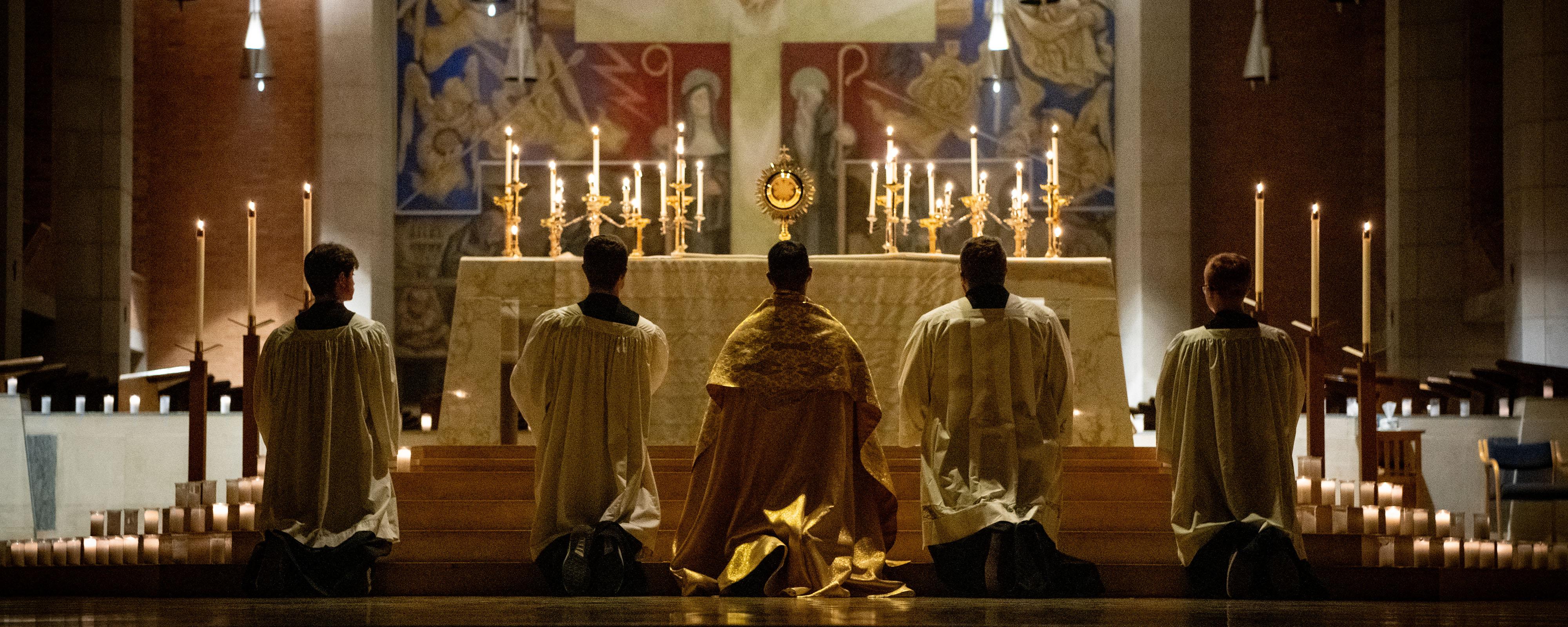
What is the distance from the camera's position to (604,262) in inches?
251

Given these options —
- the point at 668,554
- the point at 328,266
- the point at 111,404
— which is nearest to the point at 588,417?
the point at 668,554

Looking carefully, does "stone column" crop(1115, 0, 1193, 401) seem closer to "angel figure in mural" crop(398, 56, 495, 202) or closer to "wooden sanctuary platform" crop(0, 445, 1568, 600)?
"angel figure in mural" crop(398, 56, 495, 202)

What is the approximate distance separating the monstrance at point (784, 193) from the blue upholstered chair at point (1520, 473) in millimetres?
4957

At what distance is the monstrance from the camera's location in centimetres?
907

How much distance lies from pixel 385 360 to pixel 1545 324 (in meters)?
10.5

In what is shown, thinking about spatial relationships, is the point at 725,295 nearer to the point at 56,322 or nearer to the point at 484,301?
the point at 484,301

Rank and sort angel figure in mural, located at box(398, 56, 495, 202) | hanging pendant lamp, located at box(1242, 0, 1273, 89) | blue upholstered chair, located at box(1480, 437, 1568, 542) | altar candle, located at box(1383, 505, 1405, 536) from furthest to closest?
1. angel figure in mural, located at box(398, 56, 495, 202)
2. hanging pendant lamp, located at box(1242, 0, 1273, 89)
3. blue upholstered chair, located at box(1480, 437, 1568, 542)
4. altar candle, located at box(1383, 505, 1405, 536)

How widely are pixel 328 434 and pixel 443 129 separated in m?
9.28

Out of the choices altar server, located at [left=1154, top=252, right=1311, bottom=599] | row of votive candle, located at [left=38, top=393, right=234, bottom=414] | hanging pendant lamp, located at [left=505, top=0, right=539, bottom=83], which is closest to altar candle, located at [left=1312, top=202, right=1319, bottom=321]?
altar server, located at [left=1154, top=252, right=1311, bottom=599]

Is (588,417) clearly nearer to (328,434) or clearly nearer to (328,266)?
(328,434)

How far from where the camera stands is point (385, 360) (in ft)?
21.4

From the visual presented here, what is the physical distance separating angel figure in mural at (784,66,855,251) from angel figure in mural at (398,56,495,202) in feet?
8.87

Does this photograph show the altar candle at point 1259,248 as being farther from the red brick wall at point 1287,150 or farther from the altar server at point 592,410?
the red brick wall at point 1287,150

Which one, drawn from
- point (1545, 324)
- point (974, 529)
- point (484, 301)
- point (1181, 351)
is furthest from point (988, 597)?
point (1545, 324)
